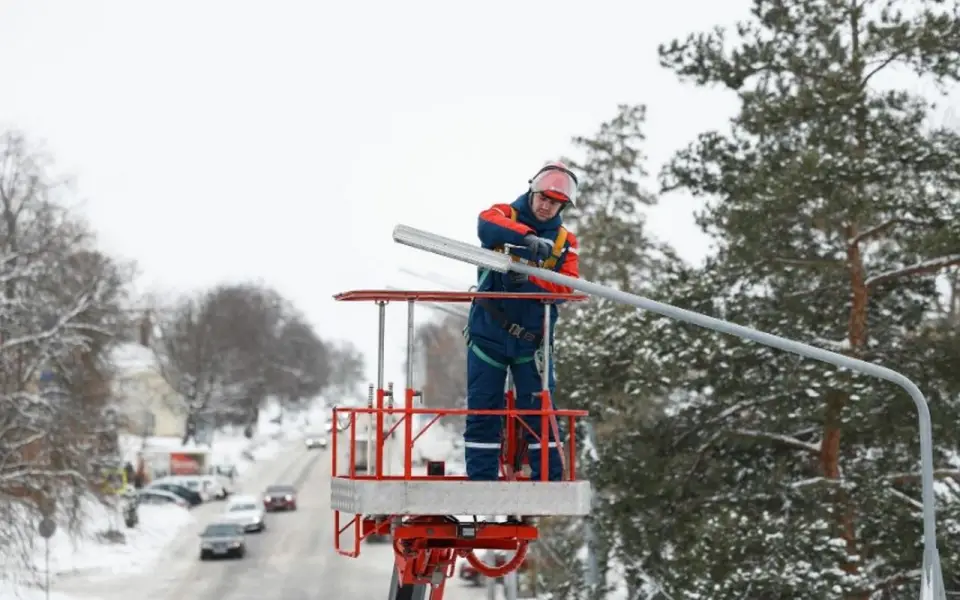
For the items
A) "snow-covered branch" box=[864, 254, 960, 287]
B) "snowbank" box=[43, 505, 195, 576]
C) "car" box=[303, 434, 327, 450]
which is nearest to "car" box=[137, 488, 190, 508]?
"snowbank" box=[43, 505, 195, 576]

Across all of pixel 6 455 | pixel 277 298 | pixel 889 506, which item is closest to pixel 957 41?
pixel 889 506

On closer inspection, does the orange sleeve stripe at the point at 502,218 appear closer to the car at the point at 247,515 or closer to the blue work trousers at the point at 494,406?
the blue work trousers at the point at 494,406

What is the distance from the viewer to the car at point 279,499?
286 feet

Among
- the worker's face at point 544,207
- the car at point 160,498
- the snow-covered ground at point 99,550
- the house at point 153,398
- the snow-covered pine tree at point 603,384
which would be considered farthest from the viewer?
the house at point 153,398

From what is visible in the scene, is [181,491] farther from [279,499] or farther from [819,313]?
[819,313]

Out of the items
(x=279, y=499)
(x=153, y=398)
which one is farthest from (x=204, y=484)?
(x=153, y=398)

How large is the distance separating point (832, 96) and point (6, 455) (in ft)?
71.0

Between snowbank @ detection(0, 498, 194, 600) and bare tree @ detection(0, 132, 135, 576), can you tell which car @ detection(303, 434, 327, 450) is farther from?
bare tree @ detection(0, 132, 135, 576)

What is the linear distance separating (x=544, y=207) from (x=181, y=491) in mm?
83215

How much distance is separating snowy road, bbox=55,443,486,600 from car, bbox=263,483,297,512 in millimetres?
2407

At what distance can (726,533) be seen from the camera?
28.6 meters

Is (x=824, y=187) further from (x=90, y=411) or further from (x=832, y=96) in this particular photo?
(x=90, y=411)

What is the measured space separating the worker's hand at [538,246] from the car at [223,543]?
57351 millimetres

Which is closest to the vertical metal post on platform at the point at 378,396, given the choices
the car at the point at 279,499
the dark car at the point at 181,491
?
the car at the point at 279,499
